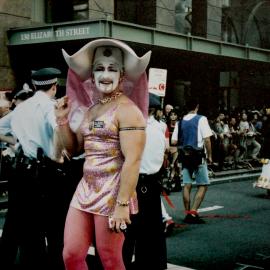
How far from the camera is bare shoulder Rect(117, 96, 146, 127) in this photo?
3402 millimetres

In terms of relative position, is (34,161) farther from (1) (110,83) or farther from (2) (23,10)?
(2) (23,10)

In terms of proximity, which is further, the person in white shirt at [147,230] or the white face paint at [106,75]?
the person in white shirt at [147,230]

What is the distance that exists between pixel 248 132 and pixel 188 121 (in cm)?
1019

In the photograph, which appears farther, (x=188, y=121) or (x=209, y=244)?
(x=188, y=121)

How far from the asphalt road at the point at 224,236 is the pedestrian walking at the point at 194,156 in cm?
33

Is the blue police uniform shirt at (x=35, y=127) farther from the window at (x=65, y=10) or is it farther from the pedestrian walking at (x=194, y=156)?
the window at (x=65, y=10)

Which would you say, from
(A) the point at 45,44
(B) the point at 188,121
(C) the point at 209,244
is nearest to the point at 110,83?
(C) the point at 209,244

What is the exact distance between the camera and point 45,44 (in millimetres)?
16438

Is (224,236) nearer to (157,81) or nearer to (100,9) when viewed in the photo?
(157,81)

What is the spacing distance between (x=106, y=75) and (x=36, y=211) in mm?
1711

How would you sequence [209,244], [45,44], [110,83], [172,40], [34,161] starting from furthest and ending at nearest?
[172,40]
[45,44]
[209,244]
[34,161]
[110,83]

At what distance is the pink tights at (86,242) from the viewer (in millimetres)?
3365

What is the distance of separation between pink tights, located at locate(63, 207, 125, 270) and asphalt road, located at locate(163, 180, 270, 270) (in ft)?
7.88

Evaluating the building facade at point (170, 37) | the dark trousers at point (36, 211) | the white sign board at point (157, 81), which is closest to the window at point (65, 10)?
the building facade at point (170, 37)
